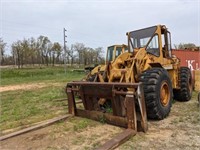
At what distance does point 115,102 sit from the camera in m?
4.93

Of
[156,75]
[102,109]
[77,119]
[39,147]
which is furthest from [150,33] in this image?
[39,147]

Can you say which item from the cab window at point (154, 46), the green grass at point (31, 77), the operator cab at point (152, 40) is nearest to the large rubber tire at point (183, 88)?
the operator cab at point (152, 40)

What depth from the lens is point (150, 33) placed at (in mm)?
6652

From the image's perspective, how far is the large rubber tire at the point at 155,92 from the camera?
5.03 metres

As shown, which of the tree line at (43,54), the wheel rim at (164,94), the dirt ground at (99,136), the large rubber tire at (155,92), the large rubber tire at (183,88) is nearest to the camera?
the dirt ground at (99,136)

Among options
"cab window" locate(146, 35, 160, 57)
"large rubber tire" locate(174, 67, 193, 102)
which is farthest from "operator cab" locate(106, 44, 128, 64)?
"cab window" locate(146, 35, 160, 57)

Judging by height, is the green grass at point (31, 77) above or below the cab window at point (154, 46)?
below

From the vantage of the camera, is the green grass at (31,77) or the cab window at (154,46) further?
the green grass at (31,77)

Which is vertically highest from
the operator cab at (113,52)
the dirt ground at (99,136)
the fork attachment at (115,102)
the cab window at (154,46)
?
the operator cab at (113,52)

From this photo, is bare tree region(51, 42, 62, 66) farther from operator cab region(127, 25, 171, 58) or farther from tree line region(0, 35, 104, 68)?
operator cab region(127, 25, 171, 58)

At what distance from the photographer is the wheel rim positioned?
5.50 m

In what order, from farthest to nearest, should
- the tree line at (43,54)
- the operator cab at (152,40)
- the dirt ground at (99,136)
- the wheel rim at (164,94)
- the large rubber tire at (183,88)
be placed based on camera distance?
1. the tree line at (43,54)
2. the large rubber tire at (183,88)
3. the operator cab at (152,40)
4. the wheel rim at (164,94)
5. the dirt ground at (99,136)

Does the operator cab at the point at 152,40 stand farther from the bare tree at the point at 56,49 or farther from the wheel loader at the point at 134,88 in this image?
the bare tree at the point at 56,49

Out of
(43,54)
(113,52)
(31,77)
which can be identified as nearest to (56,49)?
(43,54)
